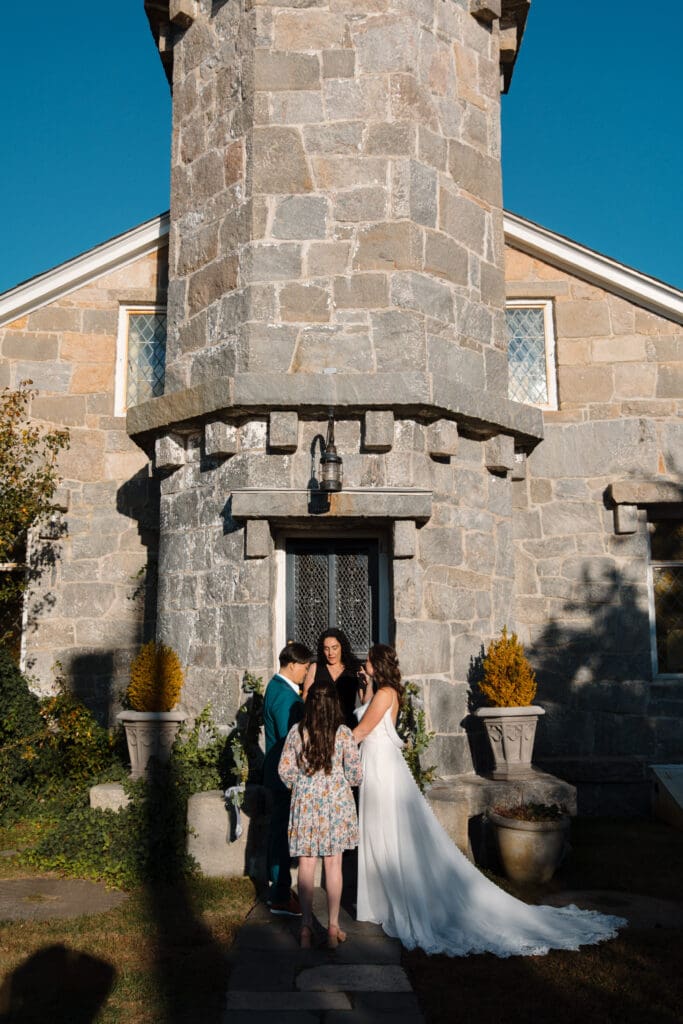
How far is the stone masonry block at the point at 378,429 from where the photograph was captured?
23.0 feet

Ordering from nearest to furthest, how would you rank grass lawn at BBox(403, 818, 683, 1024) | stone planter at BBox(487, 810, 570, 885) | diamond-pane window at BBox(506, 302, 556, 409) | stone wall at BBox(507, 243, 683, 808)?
grass lawn at BBox(403, 818, 683, 1024) → stone planter at BBox(487, 810, 570, 885) → stone wall at BBox(507, 243, 683, 808) → diamond-pane window at BBox(506, 302, 556, 409)

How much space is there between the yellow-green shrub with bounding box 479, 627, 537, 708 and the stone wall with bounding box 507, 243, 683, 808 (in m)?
1.94

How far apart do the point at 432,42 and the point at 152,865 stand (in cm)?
697

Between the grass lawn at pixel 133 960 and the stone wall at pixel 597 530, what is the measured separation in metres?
4.08

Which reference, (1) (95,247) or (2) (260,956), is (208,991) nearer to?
(2) (260,956)

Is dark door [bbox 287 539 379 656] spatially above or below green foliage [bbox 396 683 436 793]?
above

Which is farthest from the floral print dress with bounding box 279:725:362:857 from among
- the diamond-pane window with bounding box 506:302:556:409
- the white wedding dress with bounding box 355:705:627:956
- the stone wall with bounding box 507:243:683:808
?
the diamond-pane window with bounding box 506:302:556:409

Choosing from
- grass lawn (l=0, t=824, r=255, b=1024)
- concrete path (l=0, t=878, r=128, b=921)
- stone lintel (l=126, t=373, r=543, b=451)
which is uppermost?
stone lintel (l=126, t=373, r=543, b=451)

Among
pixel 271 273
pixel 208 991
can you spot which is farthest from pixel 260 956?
pixel 271 273

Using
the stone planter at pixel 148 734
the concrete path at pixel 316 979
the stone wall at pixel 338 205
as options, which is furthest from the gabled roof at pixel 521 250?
the concrete path at pixel 316 979

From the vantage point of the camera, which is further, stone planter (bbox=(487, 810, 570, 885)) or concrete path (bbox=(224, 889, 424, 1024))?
stone planter (bbox=(487, 810, 570, 885))

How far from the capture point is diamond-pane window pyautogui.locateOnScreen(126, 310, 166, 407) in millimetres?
9758

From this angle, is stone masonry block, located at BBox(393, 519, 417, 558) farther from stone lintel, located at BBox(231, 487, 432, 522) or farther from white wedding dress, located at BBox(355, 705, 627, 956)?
white wedding dress, located at BBox(355, 705, 627, 956)

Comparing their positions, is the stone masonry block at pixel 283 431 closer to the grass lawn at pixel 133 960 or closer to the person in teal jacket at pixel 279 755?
the person in teal jacket at pixel 279 755
